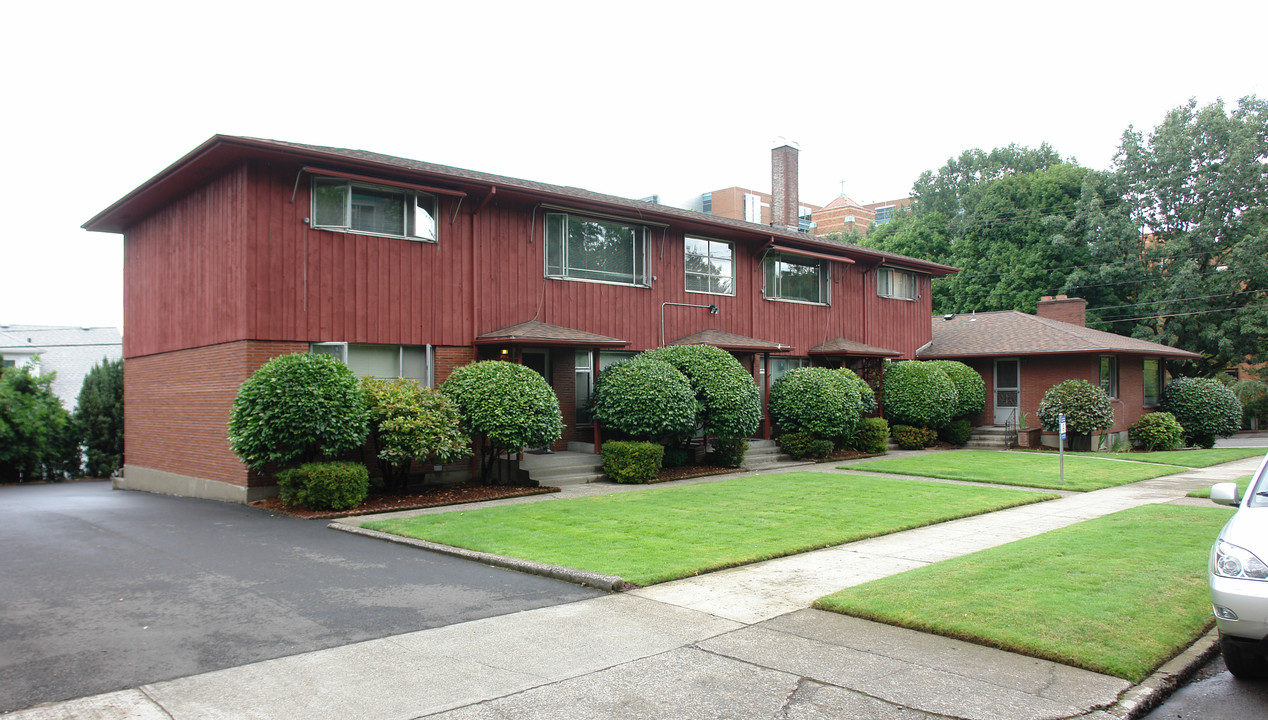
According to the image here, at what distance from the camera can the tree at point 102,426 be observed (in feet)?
77.8

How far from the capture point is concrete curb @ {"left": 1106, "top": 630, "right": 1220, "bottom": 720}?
15.7 ft

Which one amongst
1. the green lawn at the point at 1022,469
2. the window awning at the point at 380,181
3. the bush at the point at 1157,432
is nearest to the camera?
the window awning at the point at 380,181

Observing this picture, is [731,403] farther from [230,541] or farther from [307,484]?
[230,541]

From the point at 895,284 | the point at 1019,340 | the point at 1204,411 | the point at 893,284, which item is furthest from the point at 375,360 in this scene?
the point at 1204,411

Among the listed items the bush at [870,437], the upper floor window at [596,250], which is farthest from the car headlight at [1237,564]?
the bush at [870,437]

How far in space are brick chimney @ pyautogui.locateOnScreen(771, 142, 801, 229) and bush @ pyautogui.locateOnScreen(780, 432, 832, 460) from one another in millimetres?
10678

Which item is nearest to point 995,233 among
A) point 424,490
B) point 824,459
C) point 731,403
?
point 824,459

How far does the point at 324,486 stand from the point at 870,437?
14811 millimetres

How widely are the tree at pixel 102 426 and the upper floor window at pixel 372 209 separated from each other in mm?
13561

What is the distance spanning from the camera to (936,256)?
156 feet

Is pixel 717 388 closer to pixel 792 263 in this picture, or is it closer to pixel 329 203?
pixel 792 263

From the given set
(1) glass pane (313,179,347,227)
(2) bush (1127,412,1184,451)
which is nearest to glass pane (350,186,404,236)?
(1) glass pane (313,179,347,227)

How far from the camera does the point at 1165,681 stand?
517 cm

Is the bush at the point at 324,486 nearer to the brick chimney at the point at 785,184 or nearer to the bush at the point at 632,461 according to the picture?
the bush at the point at 632,461
